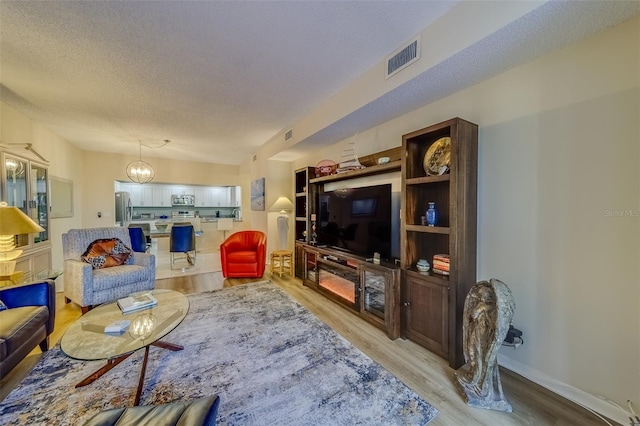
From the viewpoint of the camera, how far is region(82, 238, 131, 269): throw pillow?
3.09 metres

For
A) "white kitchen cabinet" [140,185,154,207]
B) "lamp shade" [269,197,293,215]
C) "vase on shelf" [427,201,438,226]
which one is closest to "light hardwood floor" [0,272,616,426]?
"vase on shelf" [427,201,438,226]

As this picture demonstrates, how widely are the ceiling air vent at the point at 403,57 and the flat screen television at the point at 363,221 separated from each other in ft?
3.72

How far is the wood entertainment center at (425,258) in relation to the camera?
201cm

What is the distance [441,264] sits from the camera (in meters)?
2.23

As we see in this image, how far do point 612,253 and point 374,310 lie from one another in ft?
6.34

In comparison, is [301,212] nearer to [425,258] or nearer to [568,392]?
[425,258]

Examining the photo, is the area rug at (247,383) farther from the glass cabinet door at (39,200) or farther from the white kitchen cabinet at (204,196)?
the white kitchen cabinet at (204,196)

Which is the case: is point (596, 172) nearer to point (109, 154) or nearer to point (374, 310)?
point (374, 310)

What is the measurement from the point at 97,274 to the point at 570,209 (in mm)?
4647

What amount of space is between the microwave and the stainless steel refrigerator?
1317 millimetres

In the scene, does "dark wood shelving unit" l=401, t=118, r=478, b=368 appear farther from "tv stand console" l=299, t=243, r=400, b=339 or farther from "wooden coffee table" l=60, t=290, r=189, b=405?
"wooden coffee table" l=60, t=290, r=189, b=405

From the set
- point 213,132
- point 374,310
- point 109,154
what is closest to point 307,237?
point 374,310

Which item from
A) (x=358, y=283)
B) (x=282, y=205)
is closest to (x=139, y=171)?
(x=282, y=205)

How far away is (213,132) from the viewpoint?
4.35m
